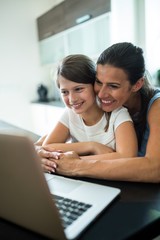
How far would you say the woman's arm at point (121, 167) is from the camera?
2.41ft

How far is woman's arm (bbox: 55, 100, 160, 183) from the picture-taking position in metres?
0.74

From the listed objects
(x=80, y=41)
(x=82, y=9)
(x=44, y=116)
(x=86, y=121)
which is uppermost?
(x=82, y=9)

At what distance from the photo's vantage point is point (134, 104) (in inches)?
48.2

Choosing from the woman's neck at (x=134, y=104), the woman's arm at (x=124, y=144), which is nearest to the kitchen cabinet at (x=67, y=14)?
the woman's neck at (x=134, y=104)

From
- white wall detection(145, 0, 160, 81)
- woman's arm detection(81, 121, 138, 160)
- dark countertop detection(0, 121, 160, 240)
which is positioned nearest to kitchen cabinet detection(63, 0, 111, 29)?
white wall detection(145, 0, 160, 81)

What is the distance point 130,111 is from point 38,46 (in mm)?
3245

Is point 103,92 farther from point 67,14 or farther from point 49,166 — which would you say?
point 67,14

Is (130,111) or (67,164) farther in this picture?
(130,111)

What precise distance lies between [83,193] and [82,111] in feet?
1.99

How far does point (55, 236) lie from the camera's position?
476 millimetres

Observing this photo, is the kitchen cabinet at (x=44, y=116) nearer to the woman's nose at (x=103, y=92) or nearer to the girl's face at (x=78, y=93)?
the girl's face at (x=78, y=93)

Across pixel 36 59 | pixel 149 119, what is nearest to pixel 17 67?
pixel 36 59

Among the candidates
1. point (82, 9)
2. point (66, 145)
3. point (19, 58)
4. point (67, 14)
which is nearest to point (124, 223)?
point (66, 145)

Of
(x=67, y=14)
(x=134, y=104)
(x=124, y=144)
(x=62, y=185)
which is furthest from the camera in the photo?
(x=67, y=14)
